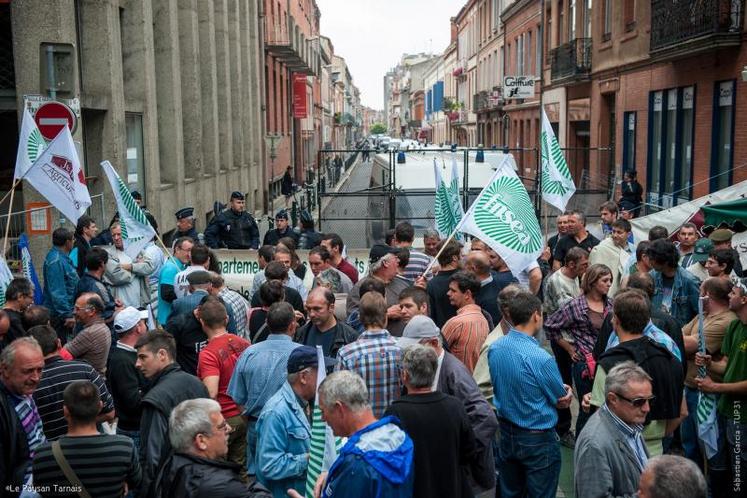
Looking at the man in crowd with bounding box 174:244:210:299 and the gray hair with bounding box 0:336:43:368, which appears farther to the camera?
the man in crowd with bounding box 174:244:210:299

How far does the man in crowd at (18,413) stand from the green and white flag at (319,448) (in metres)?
1.59

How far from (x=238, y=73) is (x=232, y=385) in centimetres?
2321

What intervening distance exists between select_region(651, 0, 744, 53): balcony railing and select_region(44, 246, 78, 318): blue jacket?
12541 millimetres

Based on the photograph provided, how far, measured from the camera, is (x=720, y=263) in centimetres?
751

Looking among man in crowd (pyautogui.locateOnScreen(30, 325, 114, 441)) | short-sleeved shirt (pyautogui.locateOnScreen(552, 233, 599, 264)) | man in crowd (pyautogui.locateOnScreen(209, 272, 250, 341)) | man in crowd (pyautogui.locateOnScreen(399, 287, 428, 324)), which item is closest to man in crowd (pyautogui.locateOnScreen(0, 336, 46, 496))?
man in crowd (pyautogui.locateOnScreen(30, 325, 114, 441))

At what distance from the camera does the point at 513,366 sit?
17.7 feet

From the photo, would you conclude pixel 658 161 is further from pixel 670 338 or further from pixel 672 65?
pixel 670 338

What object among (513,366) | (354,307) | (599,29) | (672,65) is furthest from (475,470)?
(599,29)

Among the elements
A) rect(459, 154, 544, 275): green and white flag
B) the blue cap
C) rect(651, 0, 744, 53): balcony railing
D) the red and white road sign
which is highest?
rect(651, 0, 744, 53): balcony railing

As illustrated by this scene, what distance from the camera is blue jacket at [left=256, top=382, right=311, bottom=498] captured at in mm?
4723

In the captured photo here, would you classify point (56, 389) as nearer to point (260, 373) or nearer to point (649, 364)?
point (260, 373)

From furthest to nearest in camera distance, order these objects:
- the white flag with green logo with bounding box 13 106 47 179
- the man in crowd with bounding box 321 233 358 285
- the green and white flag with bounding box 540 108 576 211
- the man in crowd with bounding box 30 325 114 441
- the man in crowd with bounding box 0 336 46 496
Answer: the green and white flag with bounding box 540 108 576 211
the white flag with green logo with bounding box 13 106 47 179
the man in crowd with bounding box 321 233 358 285
the man in crowd with bounding box 30 325 114 441
the man in crowd with bounding box 0 336 46 496

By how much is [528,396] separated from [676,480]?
7.08 feet

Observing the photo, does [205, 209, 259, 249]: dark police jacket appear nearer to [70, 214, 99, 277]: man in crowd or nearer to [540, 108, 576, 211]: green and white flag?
[70, 214, 99, 277]: man in crowd
